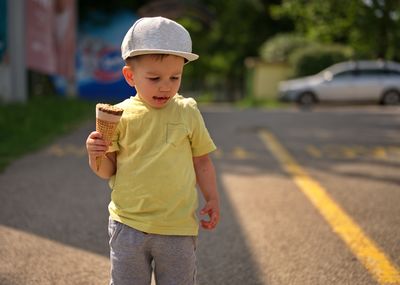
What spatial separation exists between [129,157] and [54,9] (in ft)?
51.3

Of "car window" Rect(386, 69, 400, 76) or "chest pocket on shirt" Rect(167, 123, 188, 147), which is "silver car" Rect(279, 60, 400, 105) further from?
"chest pocket on shirt" Rect(167, 123, 188, 147)

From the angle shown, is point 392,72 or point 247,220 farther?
point 392,72

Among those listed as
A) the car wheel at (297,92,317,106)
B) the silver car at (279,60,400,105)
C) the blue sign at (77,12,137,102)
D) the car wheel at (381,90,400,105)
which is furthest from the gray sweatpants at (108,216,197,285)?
the car wheel at (381,90,400,105)

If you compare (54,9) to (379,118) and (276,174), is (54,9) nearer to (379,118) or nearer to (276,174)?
(379,118)

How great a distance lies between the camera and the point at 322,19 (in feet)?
76.2

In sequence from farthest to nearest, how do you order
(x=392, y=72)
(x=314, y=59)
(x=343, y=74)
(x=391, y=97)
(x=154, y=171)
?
(x=314, y=59) → (x=343, y=74) → (x=391, y=97) → (x=392, y=72) → (x=154, y=171)

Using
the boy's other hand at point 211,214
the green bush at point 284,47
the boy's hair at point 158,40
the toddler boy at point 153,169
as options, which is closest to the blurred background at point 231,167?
the boy's other hand at point 211,214

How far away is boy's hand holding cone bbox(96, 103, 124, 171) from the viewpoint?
2.26 metres

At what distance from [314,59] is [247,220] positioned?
24130mm

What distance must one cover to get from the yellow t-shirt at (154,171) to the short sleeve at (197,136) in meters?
0.02

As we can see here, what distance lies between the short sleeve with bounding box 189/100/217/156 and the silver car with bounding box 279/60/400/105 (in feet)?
67.1

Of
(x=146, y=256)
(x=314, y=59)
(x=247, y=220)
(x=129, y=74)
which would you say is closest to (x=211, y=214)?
(x=146, y=256)

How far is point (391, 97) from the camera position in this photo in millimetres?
22078

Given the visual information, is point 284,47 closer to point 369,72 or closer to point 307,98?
point 307,98
